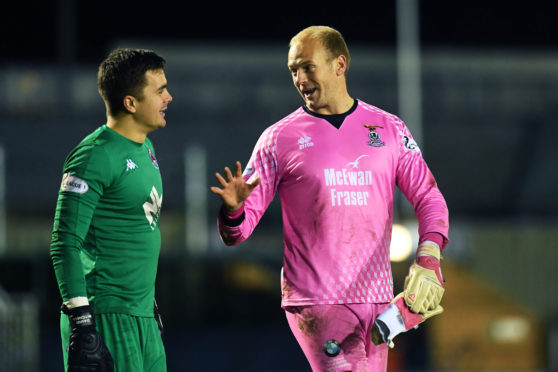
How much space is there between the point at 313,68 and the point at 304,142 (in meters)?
0.36

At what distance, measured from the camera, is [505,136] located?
103 feet

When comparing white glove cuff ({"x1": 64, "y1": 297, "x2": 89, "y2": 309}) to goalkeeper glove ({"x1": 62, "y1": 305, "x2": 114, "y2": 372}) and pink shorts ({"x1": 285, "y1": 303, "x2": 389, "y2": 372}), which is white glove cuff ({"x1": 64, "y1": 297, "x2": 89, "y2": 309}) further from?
pink shorts ({"x1": 285, "y1": 303, "x2": 389, "y2": 372})

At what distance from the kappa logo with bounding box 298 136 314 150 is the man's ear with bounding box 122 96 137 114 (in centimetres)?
A: 81

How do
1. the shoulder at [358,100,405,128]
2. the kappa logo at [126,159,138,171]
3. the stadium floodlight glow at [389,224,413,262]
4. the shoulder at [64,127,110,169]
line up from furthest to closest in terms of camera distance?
1. the stadium floodlight glow at [389,224,413,262]
2. the shoulder at [358,100,405,128]
3. the kappa logo at [126,159,138,171]
4. the shoulder at [64,127,110,169]

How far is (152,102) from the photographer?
520 centimetres

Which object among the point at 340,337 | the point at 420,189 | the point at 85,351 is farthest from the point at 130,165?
the point at 420,189

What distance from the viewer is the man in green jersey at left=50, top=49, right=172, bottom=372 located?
4.80 metres

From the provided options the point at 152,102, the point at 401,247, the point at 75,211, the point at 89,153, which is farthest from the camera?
the point at 401,247

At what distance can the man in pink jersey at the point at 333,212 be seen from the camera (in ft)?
16.9

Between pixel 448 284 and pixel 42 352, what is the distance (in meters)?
9.60

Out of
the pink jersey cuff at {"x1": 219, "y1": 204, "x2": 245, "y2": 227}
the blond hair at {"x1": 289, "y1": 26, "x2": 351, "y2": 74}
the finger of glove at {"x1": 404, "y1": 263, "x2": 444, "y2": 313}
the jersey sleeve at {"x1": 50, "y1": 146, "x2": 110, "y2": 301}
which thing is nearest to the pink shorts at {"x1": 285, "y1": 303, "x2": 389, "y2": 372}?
the finger of glove at {"x1": 404, "y1": 263, "x2": 444, "y2": 313}

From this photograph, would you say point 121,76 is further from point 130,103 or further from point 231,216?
point 231,216

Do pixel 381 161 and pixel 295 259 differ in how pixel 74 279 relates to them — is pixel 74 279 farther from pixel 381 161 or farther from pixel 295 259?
pixel 381 161

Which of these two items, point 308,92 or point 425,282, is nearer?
point 425,282
